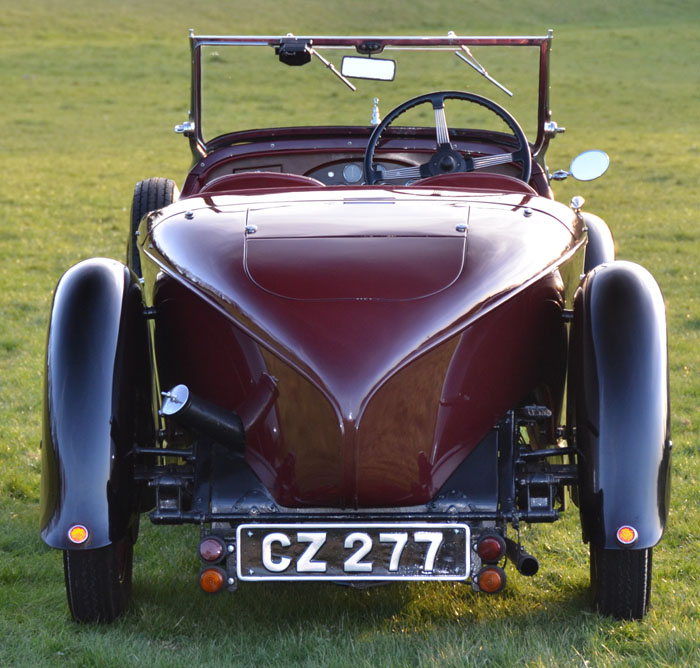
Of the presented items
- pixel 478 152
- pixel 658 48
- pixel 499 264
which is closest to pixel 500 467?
pixel 499 264

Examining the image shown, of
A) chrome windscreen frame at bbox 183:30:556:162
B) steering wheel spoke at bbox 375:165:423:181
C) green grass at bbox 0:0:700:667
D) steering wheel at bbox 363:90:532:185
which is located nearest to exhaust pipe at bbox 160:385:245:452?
green grass at bbox 0:0:700:667

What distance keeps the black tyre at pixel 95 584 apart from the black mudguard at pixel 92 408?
0.28ft

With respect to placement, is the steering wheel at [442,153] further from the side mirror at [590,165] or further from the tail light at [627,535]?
the tail light at [627,535]

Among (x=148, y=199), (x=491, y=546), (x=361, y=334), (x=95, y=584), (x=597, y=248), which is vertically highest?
(x=361, y=334)

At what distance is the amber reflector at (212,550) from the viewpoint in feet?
9.43

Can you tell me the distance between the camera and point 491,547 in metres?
2.87

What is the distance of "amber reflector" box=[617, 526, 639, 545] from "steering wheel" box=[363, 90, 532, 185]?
6.62ft

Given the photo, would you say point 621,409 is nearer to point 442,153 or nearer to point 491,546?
point 491,546

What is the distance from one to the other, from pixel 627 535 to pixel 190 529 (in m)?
1.79

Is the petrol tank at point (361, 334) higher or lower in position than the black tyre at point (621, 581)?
higher

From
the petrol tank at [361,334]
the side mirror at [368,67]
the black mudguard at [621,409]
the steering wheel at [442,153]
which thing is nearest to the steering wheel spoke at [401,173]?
the steering wheel at [442,153]

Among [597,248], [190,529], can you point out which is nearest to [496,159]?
[597,248]

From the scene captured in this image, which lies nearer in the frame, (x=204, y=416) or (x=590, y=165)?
(x=204, y=416)

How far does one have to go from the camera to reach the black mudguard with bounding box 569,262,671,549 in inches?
114
